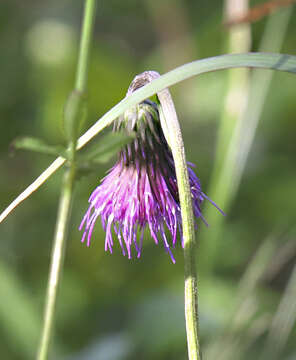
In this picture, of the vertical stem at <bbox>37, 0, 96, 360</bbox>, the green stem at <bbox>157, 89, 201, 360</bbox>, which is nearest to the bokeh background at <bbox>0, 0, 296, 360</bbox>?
the green stem at <bbox>157, 89, 201, 360</bbox>

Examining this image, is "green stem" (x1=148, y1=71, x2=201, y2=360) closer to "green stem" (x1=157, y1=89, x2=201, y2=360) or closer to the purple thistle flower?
"green stem" (x1=157, y1=89, x2=201, y2=360)

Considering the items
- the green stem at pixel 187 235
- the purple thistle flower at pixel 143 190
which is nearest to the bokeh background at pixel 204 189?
the purple thistle flower at pixel 143 190

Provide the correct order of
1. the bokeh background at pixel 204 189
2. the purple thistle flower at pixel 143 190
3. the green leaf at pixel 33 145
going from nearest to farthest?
1. the green leaf at pixel 33 145
2. the purple thistle flower at pixel 143 190
3. the bokeh background at pixel 204 189

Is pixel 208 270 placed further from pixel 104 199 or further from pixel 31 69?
pixel 31 69

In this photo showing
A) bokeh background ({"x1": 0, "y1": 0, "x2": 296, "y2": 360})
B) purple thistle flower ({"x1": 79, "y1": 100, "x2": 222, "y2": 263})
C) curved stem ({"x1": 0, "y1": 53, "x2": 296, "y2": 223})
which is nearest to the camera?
curved stem ({"x1": 0, "y1": 53, "x2": 296, "y2": 223})

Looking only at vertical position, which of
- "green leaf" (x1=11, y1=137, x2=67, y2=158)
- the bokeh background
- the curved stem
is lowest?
the bokeh background

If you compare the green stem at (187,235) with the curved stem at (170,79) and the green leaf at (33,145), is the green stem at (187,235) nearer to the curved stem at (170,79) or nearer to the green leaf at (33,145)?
the curved stem at (170,79)

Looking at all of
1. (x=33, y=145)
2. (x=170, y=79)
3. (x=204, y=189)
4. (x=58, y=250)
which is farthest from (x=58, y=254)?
(x=204, y=189)

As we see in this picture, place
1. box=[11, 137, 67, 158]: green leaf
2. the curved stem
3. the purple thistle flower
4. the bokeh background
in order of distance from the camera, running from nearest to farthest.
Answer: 1. box=[11, 137, 67, 158]: green leaf
2. the curved stem
3. the purple thistle flower
4. the bokeh background
